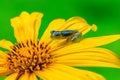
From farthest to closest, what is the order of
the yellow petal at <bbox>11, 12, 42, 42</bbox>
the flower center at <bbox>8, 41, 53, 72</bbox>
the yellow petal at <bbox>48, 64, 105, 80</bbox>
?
the yellow petal at <bbox>11, 12, 42, 42</bbox>, the flower center at <bbox>8, 41, 53, 72</bbox>, the yellow petal at <bbox>48, 64, 105, 80</bbox>

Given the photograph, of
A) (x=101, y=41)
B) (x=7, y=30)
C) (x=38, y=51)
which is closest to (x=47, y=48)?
(x=38, y=51)

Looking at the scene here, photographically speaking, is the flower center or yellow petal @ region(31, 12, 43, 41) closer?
the flower center

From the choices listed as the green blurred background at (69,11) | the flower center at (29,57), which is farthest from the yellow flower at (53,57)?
the green blurred background at (69,11)

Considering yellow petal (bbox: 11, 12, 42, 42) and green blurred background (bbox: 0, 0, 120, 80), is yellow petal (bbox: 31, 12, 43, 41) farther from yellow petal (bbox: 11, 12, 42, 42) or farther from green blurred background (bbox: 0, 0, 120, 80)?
green blurred background (bbox: 0, 0, 120, 80)

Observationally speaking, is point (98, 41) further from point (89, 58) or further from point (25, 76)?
point (25, 76)

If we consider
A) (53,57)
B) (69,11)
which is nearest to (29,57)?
(53,57)

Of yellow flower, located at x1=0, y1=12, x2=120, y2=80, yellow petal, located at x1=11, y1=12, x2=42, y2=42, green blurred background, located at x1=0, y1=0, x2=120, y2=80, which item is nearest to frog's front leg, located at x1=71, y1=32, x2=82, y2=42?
yellow flower, located at x1=0, y1=12, x2=120, y2=80

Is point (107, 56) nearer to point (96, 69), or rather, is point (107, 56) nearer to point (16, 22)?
point (96, 69)

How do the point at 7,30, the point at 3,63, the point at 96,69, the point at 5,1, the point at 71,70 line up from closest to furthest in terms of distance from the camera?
the point at 71,70 < the point at 3,63 < the point at 96,69 < the point at 7,30 < the point at 5,1

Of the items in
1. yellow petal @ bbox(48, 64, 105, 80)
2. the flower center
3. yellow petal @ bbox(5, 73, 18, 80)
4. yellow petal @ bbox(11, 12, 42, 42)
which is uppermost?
yellow petal @ bbox(11, 12, 42, 42)
